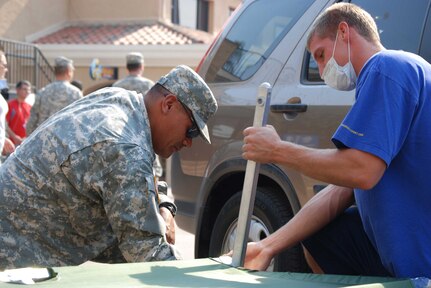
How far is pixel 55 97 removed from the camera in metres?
9.61

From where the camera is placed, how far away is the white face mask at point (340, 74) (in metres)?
2.90

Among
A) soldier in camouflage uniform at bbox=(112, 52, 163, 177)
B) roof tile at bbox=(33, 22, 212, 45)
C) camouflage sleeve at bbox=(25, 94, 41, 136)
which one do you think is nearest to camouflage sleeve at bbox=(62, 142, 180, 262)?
soldier in camouflage uniform at bbox=(112, 52, 163, 177)

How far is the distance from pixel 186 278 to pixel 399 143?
2.66 feet

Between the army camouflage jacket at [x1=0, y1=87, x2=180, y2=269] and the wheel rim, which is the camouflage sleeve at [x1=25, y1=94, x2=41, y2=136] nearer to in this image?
the wheel rim

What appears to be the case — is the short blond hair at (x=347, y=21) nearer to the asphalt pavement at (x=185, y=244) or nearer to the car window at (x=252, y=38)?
the car window at (x=252, y=38)

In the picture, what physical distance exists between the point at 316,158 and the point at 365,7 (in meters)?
1.64

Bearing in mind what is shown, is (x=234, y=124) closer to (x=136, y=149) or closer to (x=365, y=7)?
(x=365, y=7)

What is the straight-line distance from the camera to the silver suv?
3.93 m

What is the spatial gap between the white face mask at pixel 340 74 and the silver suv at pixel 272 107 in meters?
0.82

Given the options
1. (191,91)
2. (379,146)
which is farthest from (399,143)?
(191,91)

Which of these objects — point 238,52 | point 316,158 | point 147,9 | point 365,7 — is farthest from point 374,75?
point 147,9

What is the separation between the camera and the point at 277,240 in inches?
122

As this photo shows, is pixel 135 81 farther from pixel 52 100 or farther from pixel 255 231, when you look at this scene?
pixel 255 231

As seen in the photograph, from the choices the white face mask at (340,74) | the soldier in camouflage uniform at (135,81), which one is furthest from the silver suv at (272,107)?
the soldier in camouflage uniform at (135,81)
